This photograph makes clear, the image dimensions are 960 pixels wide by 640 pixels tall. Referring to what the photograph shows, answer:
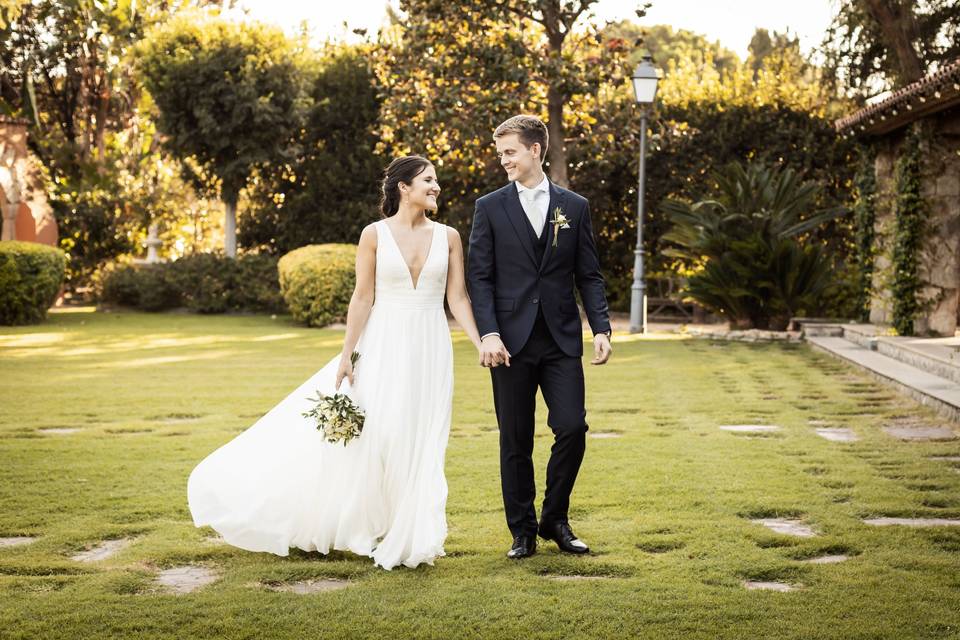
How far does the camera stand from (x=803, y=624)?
12.9 ft

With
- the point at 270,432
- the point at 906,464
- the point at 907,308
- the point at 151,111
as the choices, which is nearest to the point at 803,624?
the point at 270,432

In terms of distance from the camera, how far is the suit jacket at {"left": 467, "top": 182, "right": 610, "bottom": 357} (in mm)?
4887

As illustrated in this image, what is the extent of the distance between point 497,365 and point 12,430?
5121mm

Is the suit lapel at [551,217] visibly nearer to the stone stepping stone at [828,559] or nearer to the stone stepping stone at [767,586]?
the stone stepping stone at [767,586]

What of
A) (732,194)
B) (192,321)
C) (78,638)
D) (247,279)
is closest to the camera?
(78,638)

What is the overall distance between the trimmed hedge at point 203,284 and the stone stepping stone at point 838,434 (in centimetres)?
1530

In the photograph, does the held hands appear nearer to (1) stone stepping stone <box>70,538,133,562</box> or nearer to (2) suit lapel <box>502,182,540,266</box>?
(2) suit lapel <box>502,182,540,266</box>

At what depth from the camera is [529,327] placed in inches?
191

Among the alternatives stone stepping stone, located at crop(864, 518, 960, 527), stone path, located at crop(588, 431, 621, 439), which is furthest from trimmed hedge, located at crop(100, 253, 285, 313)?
stone stepping stone, located at crop(864, 518, 960, 527)

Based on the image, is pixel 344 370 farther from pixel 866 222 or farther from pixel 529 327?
pixel 866 222

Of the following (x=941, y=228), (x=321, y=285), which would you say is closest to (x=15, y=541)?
(x=941, y=228)

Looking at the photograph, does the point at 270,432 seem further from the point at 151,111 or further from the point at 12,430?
the point at 151,111

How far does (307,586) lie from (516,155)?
197 centimetres

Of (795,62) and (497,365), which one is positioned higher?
(795,62)
